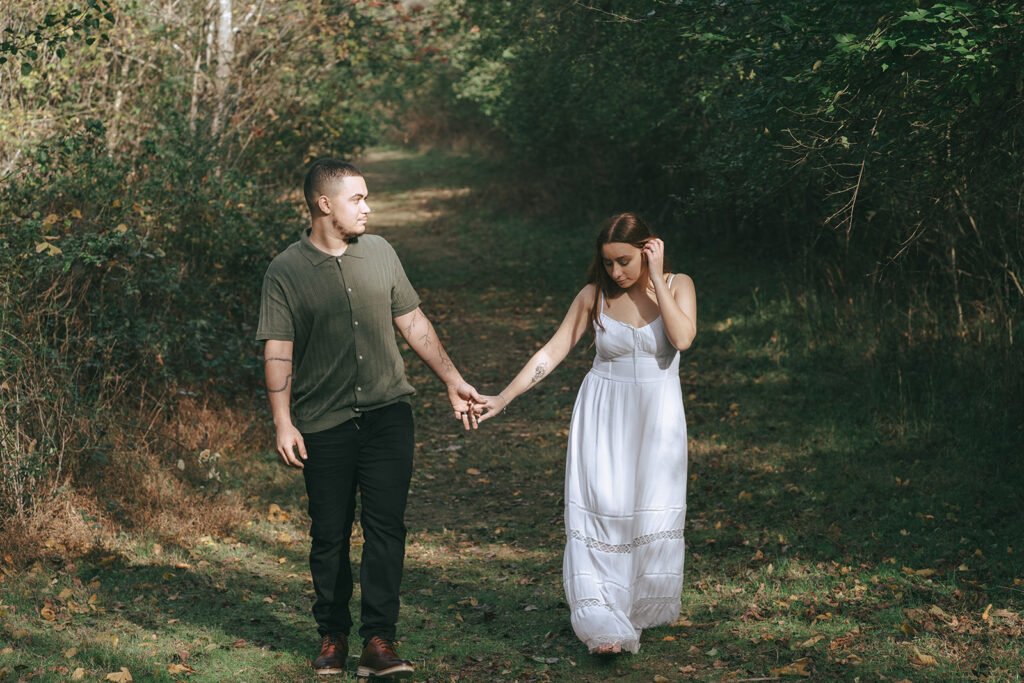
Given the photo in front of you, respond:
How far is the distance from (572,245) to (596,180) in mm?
2646

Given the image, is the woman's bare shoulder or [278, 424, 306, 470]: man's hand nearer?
[278, 424, 306, 470]: man's hand

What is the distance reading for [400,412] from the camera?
5098mm

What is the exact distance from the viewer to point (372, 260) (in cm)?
502

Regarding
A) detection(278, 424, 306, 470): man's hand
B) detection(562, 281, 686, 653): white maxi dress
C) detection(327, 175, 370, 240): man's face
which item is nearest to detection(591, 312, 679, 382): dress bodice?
detection(562, 281, 686, 653): white maxi dress

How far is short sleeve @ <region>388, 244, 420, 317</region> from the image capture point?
5.13 m

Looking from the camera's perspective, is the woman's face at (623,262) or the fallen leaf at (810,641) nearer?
the woman's face at (623,262)

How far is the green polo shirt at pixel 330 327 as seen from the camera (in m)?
4.88

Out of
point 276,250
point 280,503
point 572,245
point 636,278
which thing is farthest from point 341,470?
point 572,245

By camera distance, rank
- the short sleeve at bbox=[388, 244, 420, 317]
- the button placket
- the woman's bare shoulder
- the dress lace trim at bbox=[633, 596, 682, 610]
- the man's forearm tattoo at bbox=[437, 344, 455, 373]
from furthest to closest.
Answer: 1. the dress lace trim at bbox=[633, 596, 682, 610]
2. the woman's bare shoulder
3. the man's forearm tattoo at bbox=[437, 344, 455, 373]
4. the short sleeve at bbox=[388, 244, 420, 317]
5. the button placket

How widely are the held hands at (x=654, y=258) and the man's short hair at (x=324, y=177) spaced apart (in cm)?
150

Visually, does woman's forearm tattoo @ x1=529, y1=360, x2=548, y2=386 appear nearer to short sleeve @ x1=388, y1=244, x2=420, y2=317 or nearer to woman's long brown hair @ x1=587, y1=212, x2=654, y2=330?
woman's long brown hair @ x1=587, y1=212, x2=654, y2=330

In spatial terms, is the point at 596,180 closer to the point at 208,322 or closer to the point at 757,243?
the point at 757,243

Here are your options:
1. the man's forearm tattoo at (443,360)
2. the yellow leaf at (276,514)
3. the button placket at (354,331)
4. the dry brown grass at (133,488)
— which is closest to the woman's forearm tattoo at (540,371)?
the man's forearm tattoo at (443,360)

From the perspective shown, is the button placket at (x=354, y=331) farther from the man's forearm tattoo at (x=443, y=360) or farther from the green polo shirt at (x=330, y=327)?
the man's forearm tattoo at (x=443, y=360)
